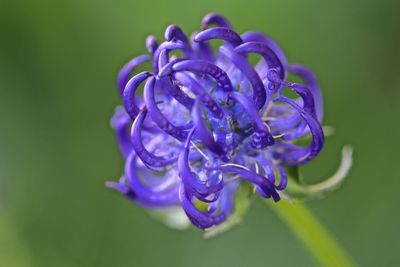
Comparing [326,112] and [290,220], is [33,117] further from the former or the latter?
[290,220]

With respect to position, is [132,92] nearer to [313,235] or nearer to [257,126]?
[257,126]

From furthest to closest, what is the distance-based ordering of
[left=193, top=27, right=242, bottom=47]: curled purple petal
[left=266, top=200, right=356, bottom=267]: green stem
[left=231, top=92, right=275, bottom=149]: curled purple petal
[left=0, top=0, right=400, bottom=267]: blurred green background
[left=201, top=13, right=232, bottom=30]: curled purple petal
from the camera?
[left=0, top=0, right=400, bottom=267]: blurred green background → [left=266, top=200, right=356, bottom=267]: green stem → [left=201, top=13, right=232, bottom=30]: curled purple petal → [left=193, top=27, right=242, bottom=47]: curled purple petal → [left=231, top=92, right=275, bottom=149]: curled purple petal

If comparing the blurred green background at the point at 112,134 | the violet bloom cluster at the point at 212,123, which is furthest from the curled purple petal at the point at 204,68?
the blurred green background at the point at 112,134

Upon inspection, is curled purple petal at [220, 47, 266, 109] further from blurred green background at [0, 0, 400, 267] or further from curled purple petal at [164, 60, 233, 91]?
blurred green background at [0, 0, 400, 267]

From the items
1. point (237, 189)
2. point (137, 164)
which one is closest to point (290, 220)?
point (237, 189)

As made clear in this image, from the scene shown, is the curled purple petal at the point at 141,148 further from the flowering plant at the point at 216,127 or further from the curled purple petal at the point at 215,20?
the curled purple petal at the point at 215,20

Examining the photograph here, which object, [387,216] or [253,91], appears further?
[387,216]

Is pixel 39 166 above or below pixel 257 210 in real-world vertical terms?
above

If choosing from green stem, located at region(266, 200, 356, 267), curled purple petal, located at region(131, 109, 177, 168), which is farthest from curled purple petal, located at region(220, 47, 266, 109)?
green stem, located at region(266, 200, 356, 267)

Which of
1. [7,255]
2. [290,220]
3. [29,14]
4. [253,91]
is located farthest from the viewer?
[29,14]
